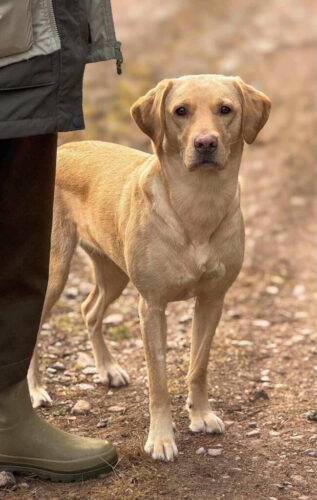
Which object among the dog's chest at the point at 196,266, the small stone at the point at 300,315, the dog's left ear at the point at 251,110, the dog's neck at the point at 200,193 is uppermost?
the dog's left ear at the point at 251,110

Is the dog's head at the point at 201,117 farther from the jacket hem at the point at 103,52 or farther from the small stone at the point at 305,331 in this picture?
the small stone at the point at 305,331

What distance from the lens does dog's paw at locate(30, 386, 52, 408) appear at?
14.5ft

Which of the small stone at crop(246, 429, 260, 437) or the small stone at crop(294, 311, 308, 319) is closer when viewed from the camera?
the small stone at crop(246, 429, 260, 437)

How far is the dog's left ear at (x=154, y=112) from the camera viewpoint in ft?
12.0

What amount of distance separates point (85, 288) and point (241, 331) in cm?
124

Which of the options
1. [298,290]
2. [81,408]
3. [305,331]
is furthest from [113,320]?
[298,290]

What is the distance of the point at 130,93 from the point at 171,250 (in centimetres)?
648

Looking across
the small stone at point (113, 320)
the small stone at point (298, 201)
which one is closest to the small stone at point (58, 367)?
the small stone at point (113, 320)

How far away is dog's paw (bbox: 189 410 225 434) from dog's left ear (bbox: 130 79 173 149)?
4.42 ft

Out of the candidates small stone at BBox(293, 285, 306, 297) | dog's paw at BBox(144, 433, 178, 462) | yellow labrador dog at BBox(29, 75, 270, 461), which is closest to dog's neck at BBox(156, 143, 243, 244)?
yellow labrador dog at BBox(29, 75, 270, 461)

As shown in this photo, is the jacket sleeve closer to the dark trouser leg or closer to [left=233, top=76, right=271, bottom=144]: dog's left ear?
the dark trouser leg

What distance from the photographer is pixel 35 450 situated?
11.5 ft

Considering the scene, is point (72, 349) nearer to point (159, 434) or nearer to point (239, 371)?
point (239, 371)

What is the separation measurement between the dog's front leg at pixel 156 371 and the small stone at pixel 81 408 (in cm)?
61
